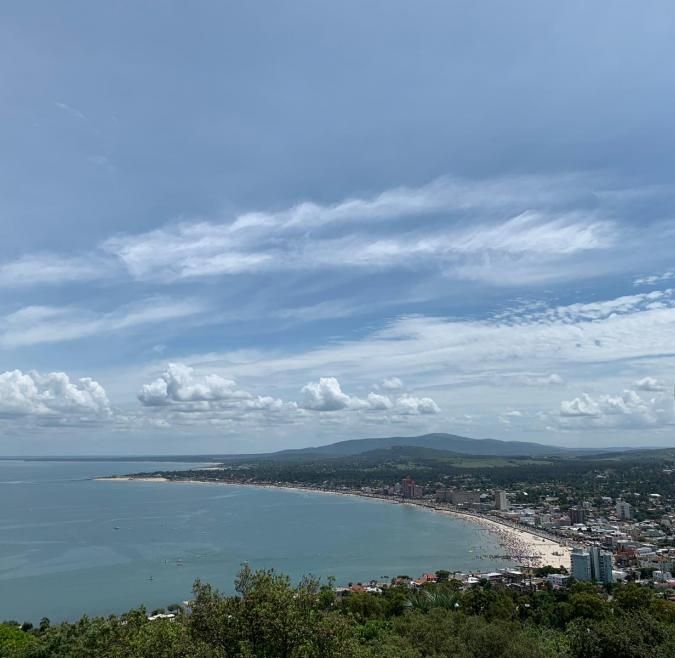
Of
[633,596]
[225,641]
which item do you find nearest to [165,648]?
[225,641]

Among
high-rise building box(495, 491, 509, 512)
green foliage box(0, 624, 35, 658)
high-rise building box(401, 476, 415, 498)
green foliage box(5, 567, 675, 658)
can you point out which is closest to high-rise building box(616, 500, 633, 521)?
high-rise building box(495, 491, 509, 512)

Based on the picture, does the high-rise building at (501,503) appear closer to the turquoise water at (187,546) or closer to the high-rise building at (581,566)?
the turquoise water at (187,546)

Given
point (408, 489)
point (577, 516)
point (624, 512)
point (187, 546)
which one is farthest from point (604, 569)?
point (408, 489)

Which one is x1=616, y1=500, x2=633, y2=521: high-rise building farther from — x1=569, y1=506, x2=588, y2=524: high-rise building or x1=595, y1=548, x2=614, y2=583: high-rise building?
x1=595, y1=548, x2=614, y2=583: high-rise building

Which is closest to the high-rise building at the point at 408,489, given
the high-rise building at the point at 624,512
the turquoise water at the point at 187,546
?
the turquoise water at the point at 187,546

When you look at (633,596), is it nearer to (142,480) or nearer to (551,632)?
(551,632)

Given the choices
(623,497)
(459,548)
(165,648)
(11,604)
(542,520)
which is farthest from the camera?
(623,497)
